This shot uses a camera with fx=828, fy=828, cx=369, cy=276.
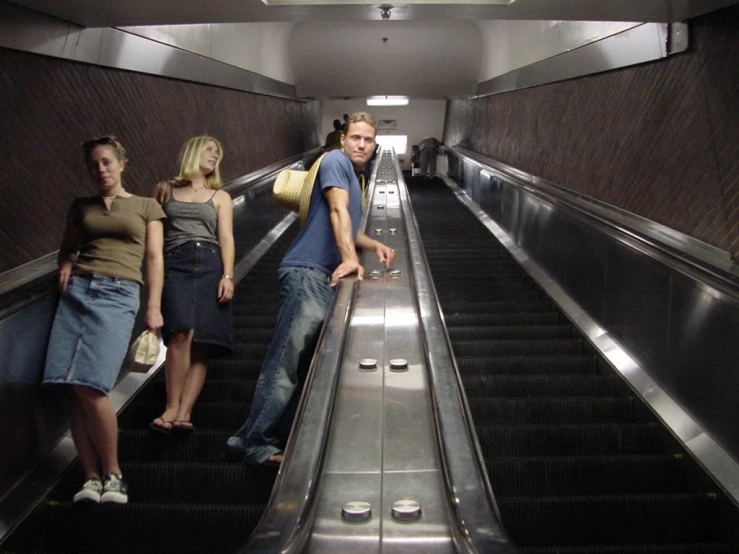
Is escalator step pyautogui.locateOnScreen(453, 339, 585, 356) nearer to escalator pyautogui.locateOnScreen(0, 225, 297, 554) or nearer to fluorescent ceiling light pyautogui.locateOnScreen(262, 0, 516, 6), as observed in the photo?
escalator pyautogui.locateOnScreen(0, 225, 297, 554)

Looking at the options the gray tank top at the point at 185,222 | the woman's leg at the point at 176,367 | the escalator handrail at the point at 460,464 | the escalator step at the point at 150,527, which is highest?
the gray tank top at the point at 185,222

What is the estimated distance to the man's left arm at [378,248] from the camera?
3.55 metres

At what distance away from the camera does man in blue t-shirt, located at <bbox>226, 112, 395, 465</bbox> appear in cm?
309

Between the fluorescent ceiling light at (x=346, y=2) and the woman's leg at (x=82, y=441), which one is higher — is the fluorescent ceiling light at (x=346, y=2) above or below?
above

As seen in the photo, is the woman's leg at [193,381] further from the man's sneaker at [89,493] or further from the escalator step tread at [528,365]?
the escalator step tread at [528,365]

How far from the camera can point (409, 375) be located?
2449 mm

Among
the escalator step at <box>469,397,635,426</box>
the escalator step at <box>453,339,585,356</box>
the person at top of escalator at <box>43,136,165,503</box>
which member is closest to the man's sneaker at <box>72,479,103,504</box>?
the person at top of escalator at <box>43,136,165,503</box>

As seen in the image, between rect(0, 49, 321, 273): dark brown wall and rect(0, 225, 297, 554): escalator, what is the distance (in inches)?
40.0

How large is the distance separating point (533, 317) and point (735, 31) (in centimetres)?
223

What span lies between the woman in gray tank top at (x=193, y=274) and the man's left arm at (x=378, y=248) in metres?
0.62

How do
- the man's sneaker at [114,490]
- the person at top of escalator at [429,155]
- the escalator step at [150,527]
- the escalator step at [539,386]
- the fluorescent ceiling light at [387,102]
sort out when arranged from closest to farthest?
the escalator step at [150,527] < the man's sneaker at [114,490] < the escalator step at [539,386] < the person at top of escalator at [429,155] < the fluorescent ceiling light at [387,102]

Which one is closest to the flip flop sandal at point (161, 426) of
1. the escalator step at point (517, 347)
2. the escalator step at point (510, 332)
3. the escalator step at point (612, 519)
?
the escalator step at point (612, 519)

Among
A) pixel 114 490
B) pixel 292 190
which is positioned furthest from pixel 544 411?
pixel 114 490

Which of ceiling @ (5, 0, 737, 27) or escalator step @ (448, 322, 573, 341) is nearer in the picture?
ceiling @ (5, 0, 737, 27)
